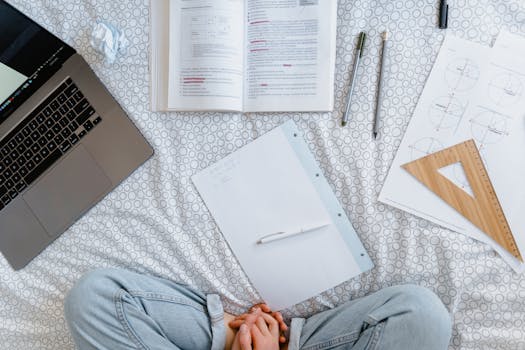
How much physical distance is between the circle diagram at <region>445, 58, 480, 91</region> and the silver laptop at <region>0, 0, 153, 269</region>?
556 millimetres

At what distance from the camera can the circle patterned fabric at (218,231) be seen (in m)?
0.79

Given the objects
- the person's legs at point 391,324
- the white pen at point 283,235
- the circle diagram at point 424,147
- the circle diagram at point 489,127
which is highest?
the circle diagram at point 489,127

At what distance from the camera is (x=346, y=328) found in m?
0.77

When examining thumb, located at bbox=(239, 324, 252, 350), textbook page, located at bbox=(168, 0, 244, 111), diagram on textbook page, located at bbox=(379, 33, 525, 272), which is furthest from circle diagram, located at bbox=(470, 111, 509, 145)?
thumb, located at bbox=(239, 324, 252, 350)

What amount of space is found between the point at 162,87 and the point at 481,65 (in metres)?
0.57

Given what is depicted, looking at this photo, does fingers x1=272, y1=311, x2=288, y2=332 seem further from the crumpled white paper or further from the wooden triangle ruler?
the crumpled white paper

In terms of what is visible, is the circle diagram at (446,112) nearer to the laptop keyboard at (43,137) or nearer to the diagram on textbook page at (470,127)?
the diagram on textbook page at (470,127)

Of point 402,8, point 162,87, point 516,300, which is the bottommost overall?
point 516,300

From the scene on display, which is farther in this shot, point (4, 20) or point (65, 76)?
point (65, 76)

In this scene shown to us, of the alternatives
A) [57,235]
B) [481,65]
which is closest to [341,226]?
[481,65]

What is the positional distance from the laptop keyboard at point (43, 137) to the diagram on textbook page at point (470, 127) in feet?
1.86

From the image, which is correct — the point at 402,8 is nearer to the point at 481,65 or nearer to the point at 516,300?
the point at 481,65

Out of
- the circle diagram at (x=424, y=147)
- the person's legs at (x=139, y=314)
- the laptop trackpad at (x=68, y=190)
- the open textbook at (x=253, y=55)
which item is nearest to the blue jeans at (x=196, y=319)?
the person's legs at (x=139, y=314)

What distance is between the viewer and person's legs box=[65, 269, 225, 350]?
785 mm
